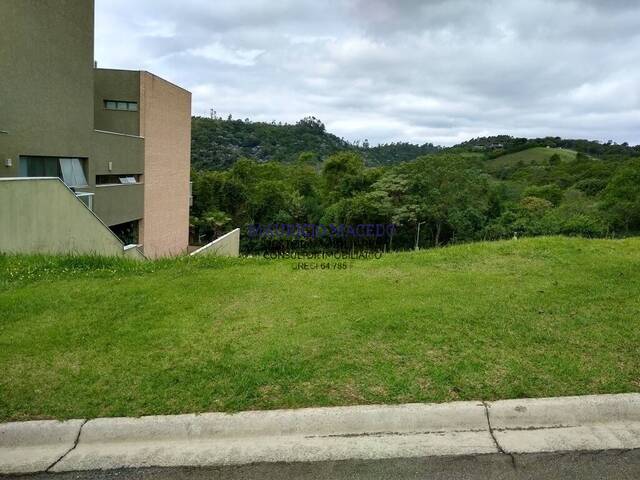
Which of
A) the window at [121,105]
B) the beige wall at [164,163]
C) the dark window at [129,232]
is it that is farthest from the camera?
the beige wall at [164,163]

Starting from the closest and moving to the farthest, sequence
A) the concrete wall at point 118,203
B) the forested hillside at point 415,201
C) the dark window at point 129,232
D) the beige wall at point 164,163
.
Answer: the concrete wall at point 118,203 < the dark window at point 129,232 < the beige wall at point 164,163 < the forested hillside at point 415,201

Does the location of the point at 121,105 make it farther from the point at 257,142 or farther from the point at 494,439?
the point at 257,142

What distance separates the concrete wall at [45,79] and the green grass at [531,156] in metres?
77.2

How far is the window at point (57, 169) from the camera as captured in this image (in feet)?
47.2

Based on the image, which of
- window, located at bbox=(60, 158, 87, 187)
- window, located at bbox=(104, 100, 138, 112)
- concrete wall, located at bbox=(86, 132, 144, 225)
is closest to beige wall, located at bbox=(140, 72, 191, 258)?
window, located at bbox=(104, 100, 138, 112)

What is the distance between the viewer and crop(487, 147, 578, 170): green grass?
8594 centimetres

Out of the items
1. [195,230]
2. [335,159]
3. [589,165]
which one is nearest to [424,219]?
[335,159]

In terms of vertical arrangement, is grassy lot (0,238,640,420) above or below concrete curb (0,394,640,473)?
above

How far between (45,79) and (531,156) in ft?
297

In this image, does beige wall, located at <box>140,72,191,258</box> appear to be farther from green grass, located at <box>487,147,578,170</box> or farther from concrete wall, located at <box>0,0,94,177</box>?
green grass, located at <box>487,147,578,170</box>

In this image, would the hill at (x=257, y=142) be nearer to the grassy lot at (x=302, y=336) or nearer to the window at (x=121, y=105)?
the window at (x=121, y=105)

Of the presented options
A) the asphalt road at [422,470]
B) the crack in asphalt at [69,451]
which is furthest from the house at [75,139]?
the asphalt road at [422,470]

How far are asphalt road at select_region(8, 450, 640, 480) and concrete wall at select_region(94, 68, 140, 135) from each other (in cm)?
2156

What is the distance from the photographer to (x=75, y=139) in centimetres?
1648
